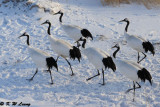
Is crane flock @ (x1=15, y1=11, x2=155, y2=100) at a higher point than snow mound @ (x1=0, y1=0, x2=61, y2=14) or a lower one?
lower

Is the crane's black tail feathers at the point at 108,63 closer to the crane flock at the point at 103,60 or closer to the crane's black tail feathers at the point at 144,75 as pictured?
the crane flock at the point at 103,60

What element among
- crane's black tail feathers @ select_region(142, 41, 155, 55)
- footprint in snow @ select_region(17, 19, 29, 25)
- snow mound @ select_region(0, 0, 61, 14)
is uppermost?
snow mound @ select_region(0, 0, 61, 14)

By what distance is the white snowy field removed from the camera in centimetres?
543

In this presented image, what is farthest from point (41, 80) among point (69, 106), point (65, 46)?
point (69, 106)

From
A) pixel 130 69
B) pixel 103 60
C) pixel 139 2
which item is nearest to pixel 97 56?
pixel 103 60

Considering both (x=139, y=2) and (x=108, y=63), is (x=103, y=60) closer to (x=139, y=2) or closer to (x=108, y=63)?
(x=108, y=63)

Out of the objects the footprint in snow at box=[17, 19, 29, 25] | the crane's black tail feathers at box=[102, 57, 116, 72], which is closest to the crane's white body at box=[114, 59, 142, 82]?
the crane's black tail feathers at box=[102, 57, 116, 72]

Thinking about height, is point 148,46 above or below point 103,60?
above

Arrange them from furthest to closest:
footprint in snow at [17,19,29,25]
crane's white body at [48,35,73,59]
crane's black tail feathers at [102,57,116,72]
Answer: footprint in snow at [17,19,29,25], crane's white body at [48,35,73,59], crane's black tail feathers at [102,57,116,72]

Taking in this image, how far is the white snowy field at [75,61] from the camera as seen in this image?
5430 millimetres

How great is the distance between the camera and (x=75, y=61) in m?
7.13

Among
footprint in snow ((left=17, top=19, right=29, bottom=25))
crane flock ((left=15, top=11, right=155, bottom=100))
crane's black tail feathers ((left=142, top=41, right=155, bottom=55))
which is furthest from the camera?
footprint in snow ((left=17, top=19, right=29, bottom=25))

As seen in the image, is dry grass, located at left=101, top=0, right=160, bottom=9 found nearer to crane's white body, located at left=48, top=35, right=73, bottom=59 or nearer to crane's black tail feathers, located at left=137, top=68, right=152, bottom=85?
crane's white body, located at left=48, top=35, right=73, bottom=59

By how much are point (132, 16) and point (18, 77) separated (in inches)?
208
